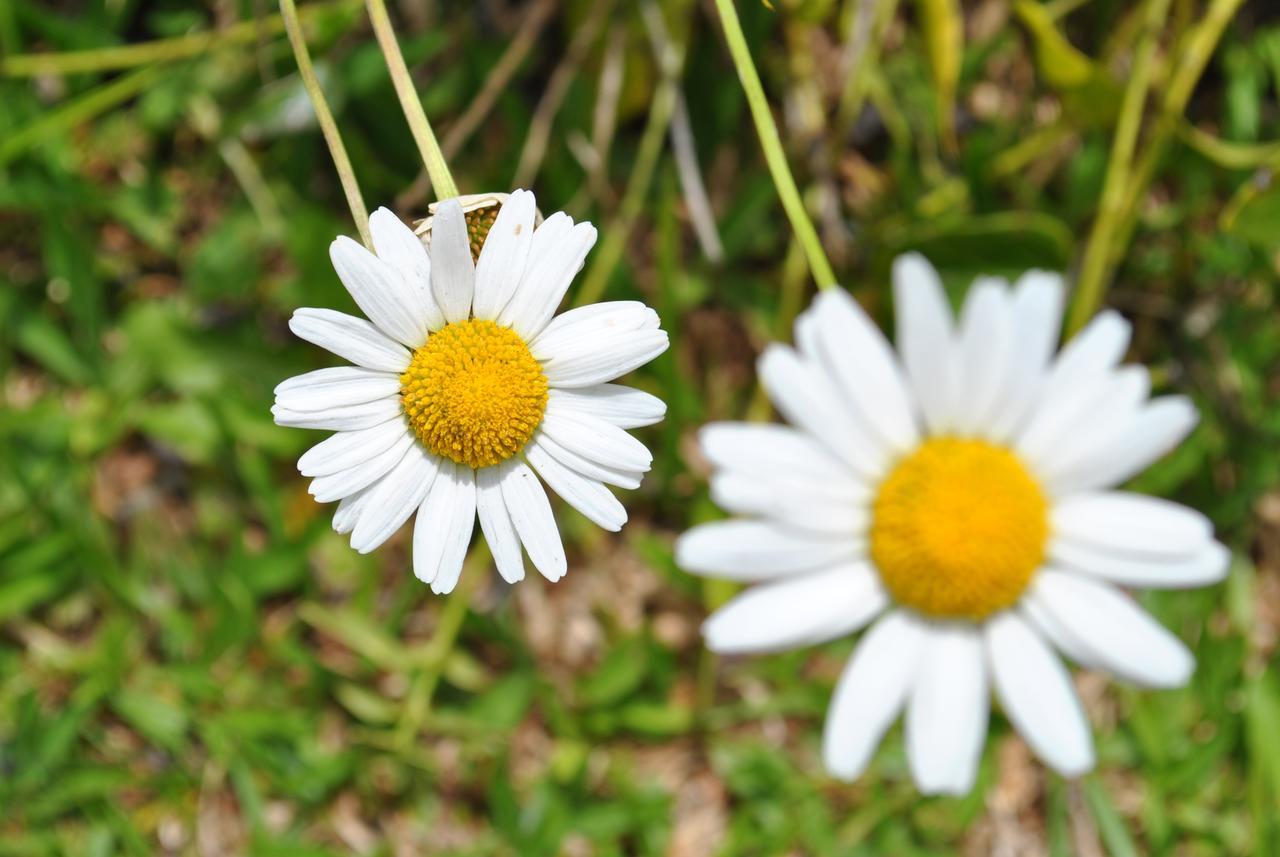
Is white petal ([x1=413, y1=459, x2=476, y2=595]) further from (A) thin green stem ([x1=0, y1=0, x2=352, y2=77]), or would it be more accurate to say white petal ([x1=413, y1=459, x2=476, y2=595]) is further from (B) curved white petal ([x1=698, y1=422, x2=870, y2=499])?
(A) thin green stem ([x1=0, y1=0, x2=352, y2=77])

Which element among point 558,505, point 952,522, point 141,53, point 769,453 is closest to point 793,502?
point 769,453

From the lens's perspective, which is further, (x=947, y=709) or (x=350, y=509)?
(x=947, y=709)

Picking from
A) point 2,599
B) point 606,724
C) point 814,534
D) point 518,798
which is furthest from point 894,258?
point 2,599

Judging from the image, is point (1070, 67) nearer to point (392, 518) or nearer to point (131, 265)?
point (392, 518)

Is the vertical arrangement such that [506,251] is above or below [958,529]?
above

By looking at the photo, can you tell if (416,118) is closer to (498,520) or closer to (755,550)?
(498,520)

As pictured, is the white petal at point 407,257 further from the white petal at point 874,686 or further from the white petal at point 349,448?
the white petal at point 874,686
